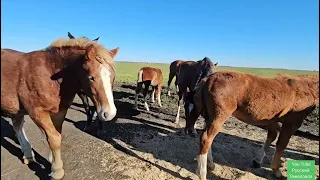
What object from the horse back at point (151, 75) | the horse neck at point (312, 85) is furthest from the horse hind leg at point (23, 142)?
the horse back at point (151, 75)

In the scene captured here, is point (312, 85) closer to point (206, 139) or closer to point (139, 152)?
point (206, 139)

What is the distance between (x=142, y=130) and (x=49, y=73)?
3697 mm

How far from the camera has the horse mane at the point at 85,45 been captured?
10.8ft

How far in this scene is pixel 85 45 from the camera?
11.8ft

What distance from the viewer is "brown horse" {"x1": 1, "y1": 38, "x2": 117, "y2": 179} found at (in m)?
3.29

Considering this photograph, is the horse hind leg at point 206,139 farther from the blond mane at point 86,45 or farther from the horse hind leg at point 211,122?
the blond mane at point 86,45

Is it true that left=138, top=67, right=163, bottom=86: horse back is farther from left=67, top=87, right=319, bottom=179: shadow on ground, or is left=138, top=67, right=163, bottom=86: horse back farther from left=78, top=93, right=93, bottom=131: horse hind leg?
left=78, top=93, right=93, bottom=131: horse hind leg

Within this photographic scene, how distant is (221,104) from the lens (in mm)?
3906

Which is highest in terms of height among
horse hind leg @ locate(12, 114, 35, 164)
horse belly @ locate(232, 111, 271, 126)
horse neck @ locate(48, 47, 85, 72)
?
horse neck @ locate(48, 47, 85, 72)

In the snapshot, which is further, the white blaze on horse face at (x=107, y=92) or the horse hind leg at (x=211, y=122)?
the horse hind leg at (x=211, y=122)

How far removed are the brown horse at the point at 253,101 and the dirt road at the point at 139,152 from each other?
773 millimetres

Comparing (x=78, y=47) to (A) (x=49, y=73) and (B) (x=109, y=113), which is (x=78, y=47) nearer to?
(A) (x=49, y=73)

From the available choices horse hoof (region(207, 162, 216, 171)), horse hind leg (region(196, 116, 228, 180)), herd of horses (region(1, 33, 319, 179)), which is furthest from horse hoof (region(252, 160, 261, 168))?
horse hind leg (region(196, 116, 228, 180))

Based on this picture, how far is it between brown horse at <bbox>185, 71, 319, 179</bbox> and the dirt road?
30.4 inches
